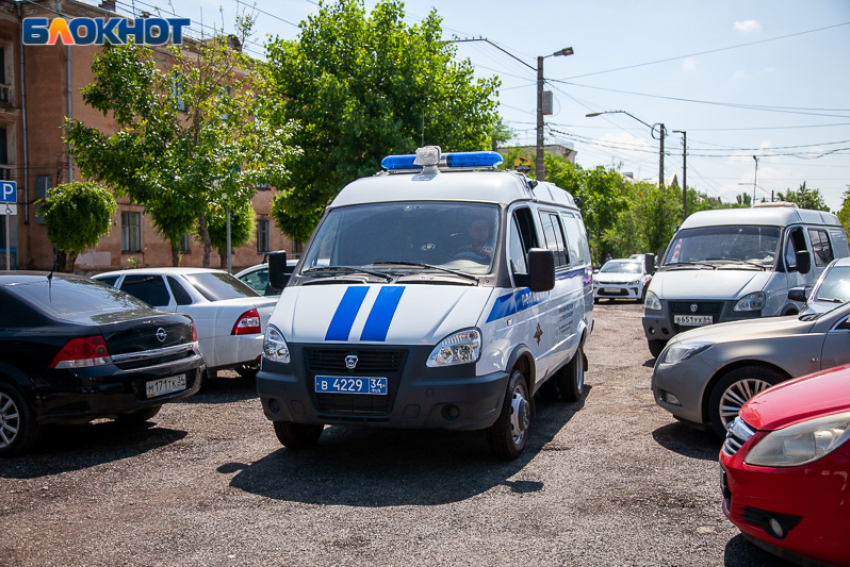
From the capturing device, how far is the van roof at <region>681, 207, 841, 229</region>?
12031 mm

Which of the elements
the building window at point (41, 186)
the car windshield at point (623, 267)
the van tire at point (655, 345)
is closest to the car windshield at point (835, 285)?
the van tire at point (655, 345)

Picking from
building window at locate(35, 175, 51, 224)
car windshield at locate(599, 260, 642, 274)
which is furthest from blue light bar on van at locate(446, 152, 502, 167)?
building window at locate(35, 175, 51, 224)

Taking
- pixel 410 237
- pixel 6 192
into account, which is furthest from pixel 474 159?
pixel 6 192

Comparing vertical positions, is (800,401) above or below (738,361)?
above

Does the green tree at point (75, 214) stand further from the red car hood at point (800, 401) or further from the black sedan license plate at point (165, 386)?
the red car hood at point (800, 401)

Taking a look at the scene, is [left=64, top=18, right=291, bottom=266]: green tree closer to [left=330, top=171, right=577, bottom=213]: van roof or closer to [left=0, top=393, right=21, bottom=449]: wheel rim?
[left=330, top=171, right=577, bottom=213]: van roof

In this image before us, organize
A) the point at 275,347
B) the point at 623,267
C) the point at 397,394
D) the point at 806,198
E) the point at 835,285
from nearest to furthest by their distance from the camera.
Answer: the point at 397,394
the point at 275,347
the point at 835,285
the point at 623,267
the point at 806,198

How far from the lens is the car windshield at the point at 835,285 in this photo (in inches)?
361

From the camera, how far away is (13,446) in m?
6.54

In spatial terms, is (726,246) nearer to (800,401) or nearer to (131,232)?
(800,401)

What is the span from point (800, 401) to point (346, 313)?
3.13 m

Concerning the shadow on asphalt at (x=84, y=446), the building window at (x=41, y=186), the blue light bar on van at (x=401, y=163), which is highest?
the building window at (x=41, y=186)

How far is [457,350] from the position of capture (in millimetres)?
5668

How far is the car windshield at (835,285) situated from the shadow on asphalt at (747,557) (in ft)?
18.6
